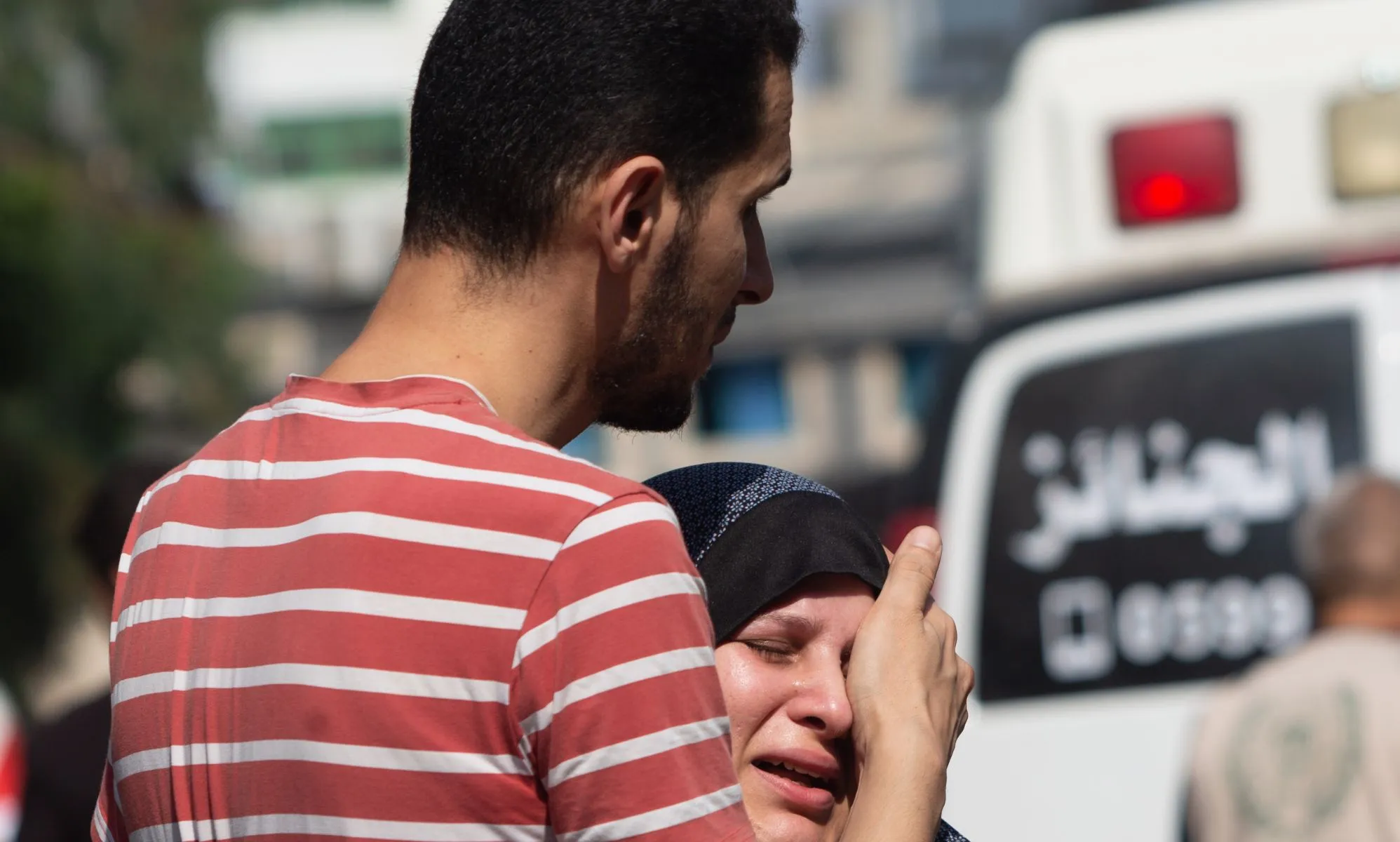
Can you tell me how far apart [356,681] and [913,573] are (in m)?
0.45

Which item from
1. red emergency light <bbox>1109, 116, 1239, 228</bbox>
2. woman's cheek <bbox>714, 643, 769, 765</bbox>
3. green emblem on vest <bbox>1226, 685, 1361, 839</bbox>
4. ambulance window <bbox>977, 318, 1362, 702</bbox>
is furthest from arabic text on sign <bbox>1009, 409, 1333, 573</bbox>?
woman's cheek <bbox>714, 643, 769, 765</bbox>

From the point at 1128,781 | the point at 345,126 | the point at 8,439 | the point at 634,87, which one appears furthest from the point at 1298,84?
the point at 345,126

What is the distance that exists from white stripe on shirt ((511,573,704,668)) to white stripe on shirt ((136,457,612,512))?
0.20 ft

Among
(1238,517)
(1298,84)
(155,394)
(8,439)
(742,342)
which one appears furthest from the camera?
(742,342)

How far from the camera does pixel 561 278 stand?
1381 millimetres

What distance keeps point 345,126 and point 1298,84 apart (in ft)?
80.3

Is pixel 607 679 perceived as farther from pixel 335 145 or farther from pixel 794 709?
pixel 335 145

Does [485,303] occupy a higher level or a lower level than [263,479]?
higher

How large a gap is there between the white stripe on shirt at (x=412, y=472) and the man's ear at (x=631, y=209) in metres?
0.21

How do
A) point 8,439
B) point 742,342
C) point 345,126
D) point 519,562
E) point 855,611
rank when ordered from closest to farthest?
point 519,562, point 855,611, point 8,439, point 742,342, point 345,126

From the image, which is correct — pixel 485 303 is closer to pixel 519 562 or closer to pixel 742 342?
pixel 519 562

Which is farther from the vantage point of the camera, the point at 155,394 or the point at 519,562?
the point at 155,394

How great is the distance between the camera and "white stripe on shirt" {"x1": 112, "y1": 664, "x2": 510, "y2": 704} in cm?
121

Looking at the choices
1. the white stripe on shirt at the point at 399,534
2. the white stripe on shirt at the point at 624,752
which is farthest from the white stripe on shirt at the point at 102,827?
the white stripe on shirt at the point at 624,752
